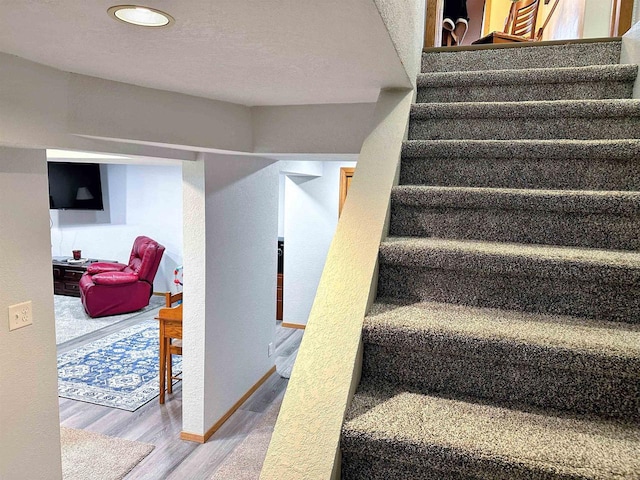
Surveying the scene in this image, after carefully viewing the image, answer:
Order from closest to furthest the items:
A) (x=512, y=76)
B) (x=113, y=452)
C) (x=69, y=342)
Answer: (x=512, y=76), (x=113, y=452), (x=69, y=342)

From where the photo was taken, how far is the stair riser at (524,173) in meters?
1.54

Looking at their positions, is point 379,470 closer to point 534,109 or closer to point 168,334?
point 534,109

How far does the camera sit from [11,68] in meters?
1.45

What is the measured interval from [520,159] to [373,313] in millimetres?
877

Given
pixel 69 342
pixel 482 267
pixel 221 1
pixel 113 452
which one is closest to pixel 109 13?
pixel 221 1

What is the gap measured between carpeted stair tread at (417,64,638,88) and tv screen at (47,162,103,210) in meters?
6.54

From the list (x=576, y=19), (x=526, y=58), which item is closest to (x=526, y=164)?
(x=526, y=58)

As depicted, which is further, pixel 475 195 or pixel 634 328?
pixel 475 195

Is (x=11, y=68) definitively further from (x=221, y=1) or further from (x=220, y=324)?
(x=220, y=324)

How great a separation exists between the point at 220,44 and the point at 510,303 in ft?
3.60

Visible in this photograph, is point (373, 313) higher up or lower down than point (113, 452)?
higher up

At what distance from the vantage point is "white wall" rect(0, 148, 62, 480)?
1.99 m

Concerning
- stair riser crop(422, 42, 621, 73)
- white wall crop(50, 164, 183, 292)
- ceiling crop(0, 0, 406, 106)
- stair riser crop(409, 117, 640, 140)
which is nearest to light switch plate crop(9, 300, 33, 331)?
ceiling crop(0, 0, 406, 106)

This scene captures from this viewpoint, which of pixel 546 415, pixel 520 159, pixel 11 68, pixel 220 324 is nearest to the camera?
pixel 546 415
